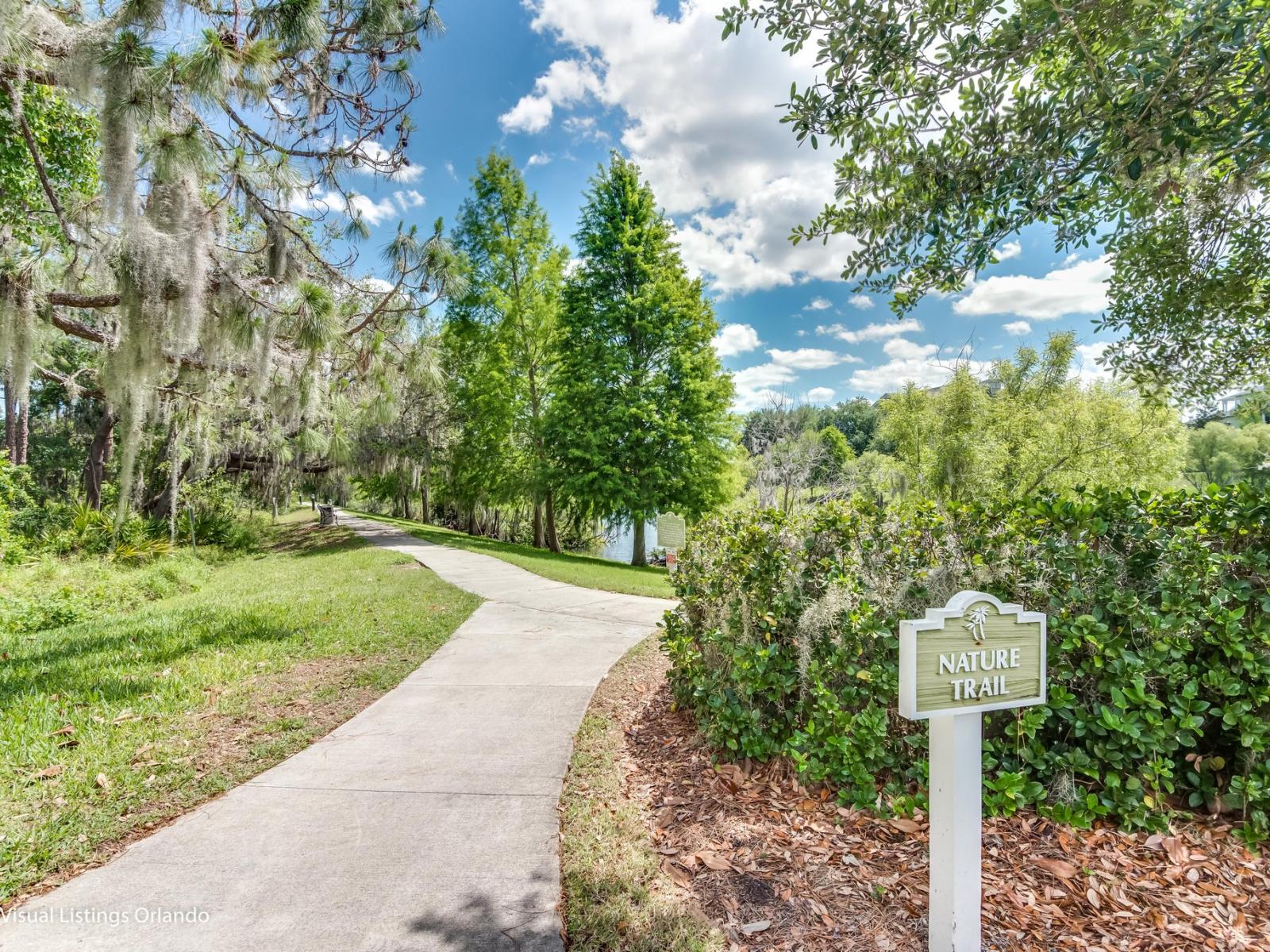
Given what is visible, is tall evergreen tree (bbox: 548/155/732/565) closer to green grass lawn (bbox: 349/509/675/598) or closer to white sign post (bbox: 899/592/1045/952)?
green grass lawn (bbox: 349/509/675/598)

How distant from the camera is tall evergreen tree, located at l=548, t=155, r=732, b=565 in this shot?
15.3 m

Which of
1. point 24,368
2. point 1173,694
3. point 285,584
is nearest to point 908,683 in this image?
point 1173,694

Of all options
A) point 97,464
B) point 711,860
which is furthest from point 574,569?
point 97,464

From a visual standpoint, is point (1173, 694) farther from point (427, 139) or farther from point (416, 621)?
point (427, 139)

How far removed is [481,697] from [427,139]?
664 cm

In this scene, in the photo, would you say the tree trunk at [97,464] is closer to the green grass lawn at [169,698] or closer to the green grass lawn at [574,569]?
the green grass lawn at [574,569]

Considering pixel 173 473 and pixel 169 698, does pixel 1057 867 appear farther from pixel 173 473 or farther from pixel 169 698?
pixel 173 473

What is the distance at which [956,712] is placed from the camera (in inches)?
74.9

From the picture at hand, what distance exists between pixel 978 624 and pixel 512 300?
17.3 metres

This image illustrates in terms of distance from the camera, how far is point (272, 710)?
4098 millimetres

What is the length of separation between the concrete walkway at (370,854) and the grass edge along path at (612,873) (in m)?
0.08

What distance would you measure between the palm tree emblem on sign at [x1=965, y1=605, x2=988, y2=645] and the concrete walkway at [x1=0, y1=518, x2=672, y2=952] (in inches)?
69.9

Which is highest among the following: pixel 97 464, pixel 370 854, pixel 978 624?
pixel 97 464

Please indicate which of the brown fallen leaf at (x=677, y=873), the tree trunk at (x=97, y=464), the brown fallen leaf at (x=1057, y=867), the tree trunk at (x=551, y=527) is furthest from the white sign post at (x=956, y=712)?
the tree trunk at (x=97, y=464)
